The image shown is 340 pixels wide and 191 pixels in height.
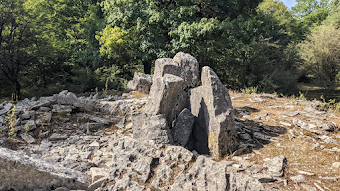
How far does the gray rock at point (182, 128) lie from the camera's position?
5586 millimetres

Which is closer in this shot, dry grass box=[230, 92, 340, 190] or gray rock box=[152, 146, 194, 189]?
gray rock box=[152, 146, 194, 189]

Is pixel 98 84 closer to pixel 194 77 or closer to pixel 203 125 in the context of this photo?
pixel 194 77

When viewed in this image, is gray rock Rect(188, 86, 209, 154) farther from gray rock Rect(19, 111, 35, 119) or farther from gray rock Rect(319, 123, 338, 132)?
gray rock Rect(19, 111, 35, 119)

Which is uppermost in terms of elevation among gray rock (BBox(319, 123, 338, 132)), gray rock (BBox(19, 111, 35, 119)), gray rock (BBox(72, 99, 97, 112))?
gray rock (BBox(72, 99, 97, 112))

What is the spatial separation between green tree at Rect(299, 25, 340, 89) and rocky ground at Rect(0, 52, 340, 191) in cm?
1365

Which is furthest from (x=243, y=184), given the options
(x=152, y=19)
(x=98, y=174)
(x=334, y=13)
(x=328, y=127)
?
(x=334, y=13)

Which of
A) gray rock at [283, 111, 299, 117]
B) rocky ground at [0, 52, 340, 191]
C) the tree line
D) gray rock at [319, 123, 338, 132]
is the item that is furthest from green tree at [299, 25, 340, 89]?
gray rock at [319, 123, 338, 132]

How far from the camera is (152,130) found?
5.26 metres

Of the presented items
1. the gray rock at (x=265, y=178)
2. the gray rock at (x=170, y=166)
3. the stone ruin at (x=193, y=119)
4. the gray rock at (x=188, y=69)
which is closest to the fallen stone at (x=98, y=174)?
the gray rock at (x=170, y=166)

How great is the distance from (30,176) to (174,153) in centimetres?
265

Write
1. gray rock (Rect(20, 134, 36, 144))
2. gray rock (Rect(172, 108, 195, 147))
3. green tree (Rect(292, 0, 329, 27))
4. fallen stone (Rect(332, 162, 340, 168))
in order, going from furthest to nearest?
green tree (Rect(292, 0, 329, 27)), gray rock (Rect(20, 134, 36, 144)), gray rock (Rect(172, 108, 195, 147)), fallen stone (Rect(332, 162, 340, 168))

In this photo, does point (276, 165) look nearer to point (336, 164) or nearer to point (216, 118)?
point (336, 164)

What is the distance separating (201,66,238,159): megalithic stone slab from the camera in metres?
5.11

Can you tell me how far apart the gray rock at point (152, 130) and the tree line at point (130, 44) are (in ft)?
27.6
